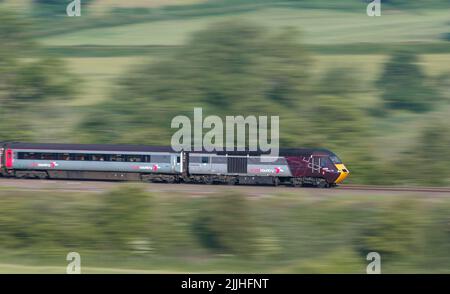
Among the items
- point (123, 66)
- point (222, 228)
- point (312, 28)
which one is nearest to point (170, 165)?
point (222, 228)

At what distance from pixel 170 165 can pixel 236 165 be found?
11.5ft

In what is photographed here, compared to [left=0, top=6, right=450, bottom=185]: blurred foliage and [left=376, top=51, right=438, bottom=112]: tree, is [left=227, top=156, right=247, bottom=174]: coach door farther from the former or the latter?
[left=376, top=51, right=438, bottom=112]: tree

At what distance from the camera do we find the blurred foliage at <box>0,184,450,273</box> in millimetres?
29078

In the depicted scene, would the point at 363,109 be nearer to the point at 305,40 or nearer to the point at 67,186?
the point at 305,40

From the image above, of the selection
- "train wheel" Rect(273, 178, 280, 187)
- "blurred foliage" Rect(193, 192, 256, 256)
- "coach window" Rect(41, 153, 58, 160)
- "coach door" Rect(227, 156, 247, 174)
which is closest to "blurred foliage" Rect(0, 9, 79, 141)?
"coach window" Rect(41, 153, 58, 160)

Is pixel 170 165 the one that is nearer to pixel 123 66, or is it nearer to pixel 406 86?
pixel 123 66

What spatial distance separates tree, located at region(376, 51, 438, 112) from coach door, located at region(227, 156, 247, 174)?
947 inches

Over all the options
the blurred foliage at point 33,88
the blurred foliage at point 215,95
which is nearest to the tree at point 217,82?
the blurred foliage at point 215,95

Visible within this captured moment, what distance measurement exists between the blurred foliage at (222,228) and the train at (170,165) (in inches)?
169

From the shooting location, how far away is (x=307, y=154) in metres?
37.1

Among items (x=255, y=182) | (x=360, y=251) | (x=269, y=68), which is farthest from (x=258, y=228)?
(x=269, y=68)

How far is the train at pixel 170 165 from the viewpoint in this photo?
37031 mm
